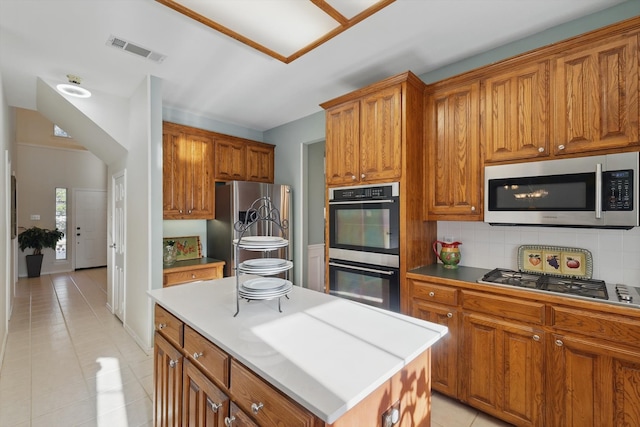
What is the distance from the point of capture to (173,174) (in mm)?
3488

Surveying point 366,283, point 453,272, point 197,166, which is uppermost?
point 197,166

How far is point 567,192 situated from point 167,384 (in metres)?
2.64

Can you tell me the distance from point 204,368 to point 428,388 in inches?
36.3

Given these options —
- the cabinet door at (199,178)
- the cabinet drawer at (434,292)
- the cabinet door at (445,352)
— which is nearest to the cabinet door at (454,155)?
the cabinet drawer at (434,292)

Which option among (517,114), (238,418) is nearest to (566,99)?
(517,114)

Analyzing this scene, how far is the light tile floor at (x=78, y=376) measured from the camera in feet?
6.70

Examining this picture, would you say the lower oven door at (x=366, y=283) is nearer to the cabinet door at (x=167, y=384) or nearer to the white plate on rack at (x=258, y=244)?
the white plate on rack at (x=258, y=244)

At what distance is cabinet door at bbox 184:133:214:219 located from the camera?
362 centimetres

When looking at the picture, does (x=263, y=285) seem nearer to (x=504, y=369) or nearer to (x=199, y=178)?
(x=504, y=369)

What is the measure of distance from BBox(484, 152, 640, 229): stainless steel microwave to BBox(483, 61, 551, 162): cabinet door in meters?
0.11

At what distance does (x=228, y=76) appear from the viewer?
9.48 ft

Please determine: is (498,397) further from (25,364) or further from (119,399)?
(25,364)

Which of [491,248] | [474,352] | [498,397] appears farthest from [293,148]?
[498,397]

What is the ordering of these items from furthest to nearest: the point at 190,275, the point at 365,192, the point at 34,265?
the point at 34,265 → the point at 190,275 → the point at 365,192
